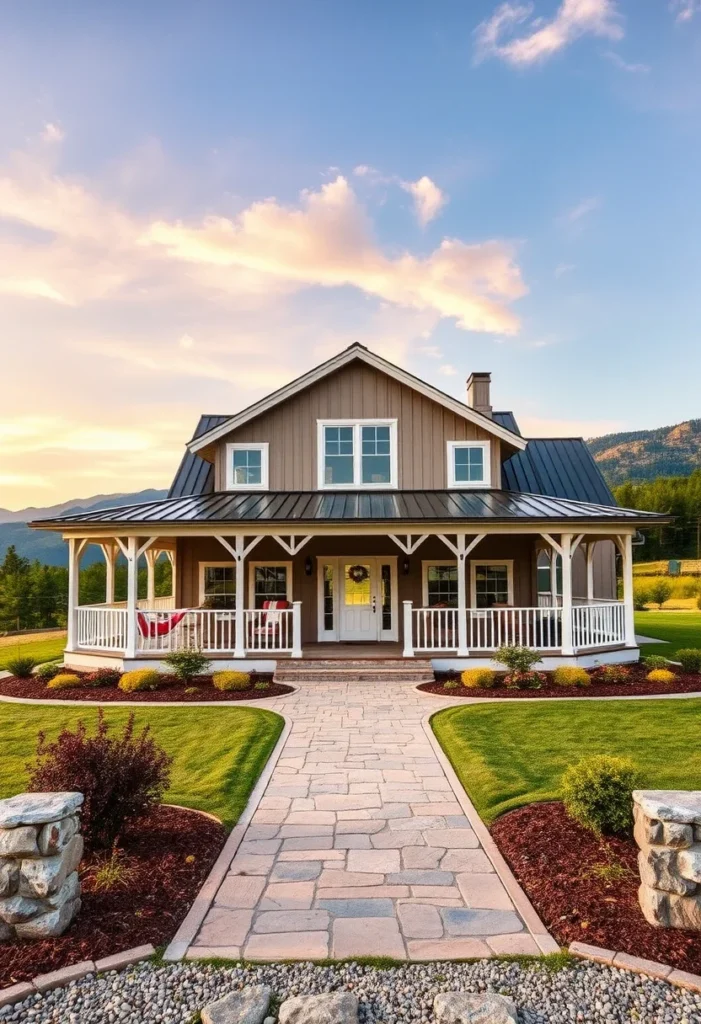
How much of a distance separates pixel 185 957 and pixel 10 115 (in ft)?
41.9

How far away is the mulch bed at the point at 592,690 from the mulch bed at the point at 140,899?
6.96 metres

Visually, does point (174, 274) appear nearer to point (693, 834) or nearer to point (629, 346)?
point (693, 834)

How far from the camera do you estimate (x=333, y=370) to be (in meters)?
15.8

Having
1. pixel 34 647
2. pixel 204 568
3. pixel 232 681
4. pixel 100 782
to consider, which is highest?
pixel 204 568

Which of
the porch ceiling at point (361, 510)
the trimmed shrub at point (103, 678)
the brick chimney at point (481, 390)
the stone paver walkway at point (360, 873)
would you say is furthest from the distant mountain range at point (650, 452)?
the stone paver walkway at point (360, 873)

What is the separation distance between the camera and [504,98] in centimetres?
1356

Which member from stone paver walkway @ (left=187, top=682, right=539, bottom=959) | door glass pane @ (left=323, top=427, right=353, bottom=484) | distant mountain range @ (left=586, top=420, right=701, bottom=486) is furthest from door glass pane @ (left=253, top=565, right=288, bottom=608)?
distant mountain range @ (left=586, top=420, right=701, bottom=486)

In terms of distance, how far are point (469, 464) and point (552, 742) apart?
924 cm

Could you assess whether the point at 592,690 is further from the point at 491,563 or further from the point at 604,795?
the point at 604,795

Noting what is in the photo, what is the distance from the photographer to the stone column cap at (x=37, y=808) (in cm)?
358

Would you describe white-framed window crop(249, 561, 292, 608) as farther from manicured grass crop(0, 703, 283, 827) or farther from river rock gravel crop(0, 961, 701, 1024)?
river rock gravel crop(0, 961, 701, 1024)

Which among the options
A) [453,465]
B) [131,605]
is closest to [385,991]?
[131,605]

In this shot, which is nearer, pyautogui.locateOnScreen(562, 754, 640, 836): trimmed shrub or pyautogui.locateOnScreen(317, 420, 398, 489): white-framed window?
pyautogui.locateOnScreen(562, 754, 640, 836): trimmed shrub

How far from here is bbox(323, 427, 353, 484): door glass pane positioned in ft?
52.4
